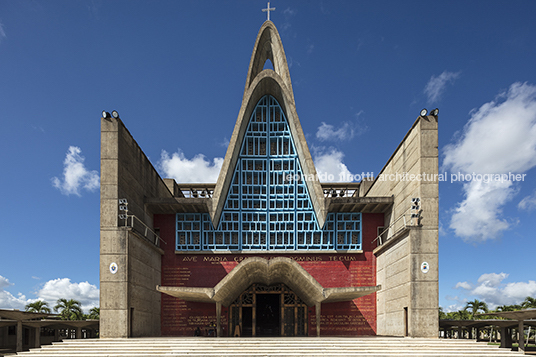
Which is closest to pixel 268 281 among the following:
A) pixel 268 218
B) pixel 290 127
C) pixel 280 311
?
pixel 280 311

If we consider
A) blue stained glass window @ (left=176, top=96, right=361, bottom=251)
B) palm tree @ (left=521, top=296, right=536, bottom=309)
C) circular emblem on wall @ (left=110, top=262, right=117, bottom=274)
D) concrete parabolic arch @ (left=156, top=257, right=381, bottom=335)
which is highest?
blue stained glass window @ (left=176, top=96, right=361, bottom=251)

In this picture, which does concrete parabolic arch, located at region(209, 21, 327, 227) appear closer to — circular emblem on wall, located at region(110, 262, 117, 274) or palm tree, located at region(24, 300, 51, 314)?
circular emblem on wall, located at region(110, 262, 117, 274)

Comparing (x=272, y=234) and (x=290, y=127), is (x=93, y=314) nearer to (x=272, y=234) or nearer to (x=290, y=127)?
(x=272, y=234)

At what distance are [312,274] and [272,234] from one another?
11.7 ft

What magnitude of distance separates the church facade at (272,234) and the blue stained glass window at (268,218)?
66 millimetres

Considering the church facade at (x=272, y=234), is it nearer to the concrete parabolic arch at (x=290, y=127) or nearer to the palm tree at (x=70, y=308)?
the concrete parabolic arch at (x=290, y=127)

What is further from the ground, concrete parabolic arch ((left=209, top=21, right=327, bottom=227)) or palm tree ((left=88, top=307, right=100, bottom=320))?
concrete parabolic arch ((left=209, top=21, right=327, bottom=227))

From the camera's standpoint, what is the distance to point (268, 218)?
25250 mm

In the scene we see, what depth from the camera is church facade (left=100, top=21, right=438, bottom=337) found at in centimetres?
2039

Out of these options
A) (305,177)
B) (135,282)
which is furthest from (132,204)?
(305,177)

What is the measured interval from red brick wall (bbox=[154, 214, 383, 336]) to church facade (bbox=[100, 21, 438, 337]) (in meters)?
0.06

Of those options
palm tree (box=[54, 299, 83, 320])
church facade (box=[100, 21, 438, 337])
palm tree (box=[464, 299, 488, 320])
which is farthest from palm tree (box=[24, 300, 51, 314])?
palm tree (box=[464, 299, 488, 320])

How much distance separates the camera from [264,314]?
28.8m

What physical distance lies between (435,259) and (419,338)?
3.73 meters
